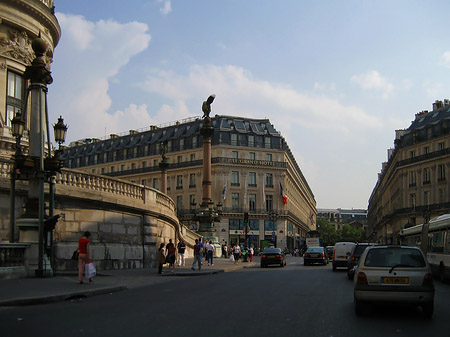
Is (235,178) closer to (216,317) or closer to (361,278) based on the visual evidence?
(361,278)

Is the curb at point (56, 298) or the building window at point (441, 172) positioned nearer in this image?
the curb at point (56, 298)

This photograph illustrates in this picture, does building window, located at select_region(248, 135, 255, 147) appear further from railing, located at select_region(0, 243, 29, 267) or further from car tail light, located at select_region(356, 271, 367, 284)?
car tail light, located at select_region(356, 271, 367, 284)

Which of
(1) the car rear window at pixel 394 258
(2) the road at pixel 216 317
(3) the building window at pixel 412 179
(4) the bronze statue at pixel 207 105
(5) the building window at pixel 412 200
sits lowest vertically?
(2) the road at pixel 216 317

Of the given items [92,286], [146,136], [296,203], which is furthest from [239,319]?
[296,203]

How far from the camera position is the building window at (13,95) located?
31.9 meters

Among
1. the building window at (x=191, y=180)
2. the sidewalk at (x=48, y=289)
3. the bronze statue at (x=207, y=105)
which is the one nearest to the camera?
the sidewalk at (x=48, y=289)

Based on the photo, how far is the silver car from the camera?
10219 millimetres

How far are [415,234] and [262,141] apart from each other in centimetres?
5898

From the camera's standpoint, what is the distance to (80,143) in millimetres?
115125

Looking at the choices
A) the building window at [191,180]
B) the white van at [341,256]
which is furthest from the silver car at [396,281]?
the building window at [191,180]

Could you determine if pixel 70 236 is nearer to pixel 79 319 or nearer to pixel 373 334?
pixel 79 319

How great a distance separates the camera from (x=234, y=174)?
8375 centimetres

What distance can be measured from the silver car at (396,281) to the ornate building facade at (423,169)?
5759 centimetres

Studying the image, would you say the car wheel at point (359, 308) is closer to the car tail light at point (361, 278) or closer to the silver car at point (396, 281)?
the silver car at point (396, 281)
